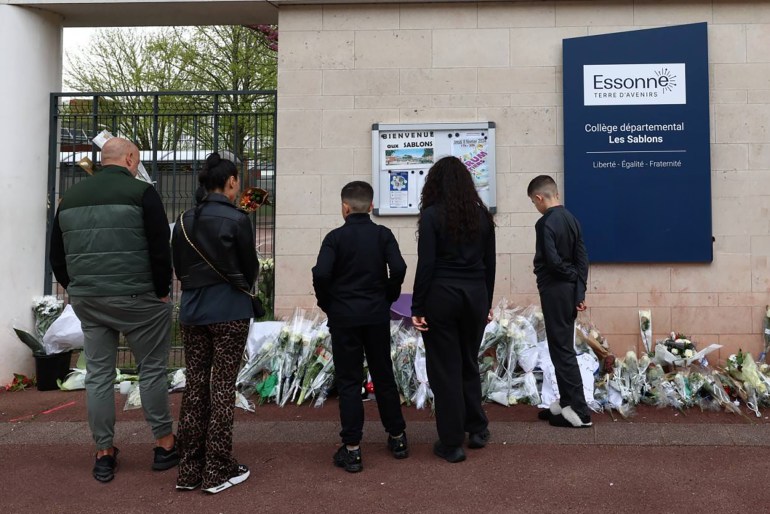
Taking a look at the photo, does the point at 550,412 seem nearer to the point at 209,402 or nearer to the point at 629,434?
the point at 629,434

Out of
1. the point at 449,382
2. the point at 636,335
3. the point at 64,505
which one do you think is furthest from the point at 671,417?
the point at 64,505

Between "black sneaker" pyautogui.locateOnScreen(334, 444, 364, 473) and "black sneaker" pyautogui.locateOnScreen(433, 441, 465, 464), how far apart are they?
0.51 m

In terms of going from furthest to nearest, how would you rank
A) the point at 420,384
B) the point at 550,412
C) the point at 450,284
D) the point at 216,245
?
the point at 420,384, the point at 550,412, the point at 450,284, the point at 216,245

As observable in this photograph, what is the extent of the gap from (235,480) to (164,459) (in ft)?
1.76

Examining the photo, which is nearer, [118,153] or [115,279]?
[115,279]

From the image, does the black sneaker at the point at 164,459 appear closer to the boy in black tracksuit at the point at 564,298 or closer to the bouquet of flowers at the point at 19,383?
the boy in black tracksuit at the point at 564,298

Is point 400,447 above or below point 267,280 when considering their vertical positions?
below

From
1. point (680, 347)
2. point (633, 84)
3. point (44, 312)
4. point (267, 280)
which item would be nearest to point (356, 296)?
point (267, 280)

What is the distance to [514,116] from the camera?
6.46 m

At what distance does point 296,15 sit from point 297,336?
305 cm

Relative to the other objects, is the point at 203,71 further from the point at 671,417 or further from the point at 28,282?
the point at 671,417

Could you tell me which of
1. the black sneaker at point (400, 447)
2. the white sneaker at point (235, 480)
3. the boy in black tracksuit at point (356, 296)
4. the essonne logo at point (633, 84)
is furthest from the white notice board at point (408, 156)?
the white sneaker at point (235, 480)

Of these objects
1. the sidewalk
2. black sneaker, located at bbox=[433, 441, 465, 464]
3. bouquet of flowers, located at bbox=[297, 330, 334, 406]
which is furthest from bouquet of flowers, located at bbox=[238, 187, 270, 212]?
black sneaker, located at bbox=[433, 441, 465, 464]

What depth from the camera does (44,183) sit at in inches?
269
